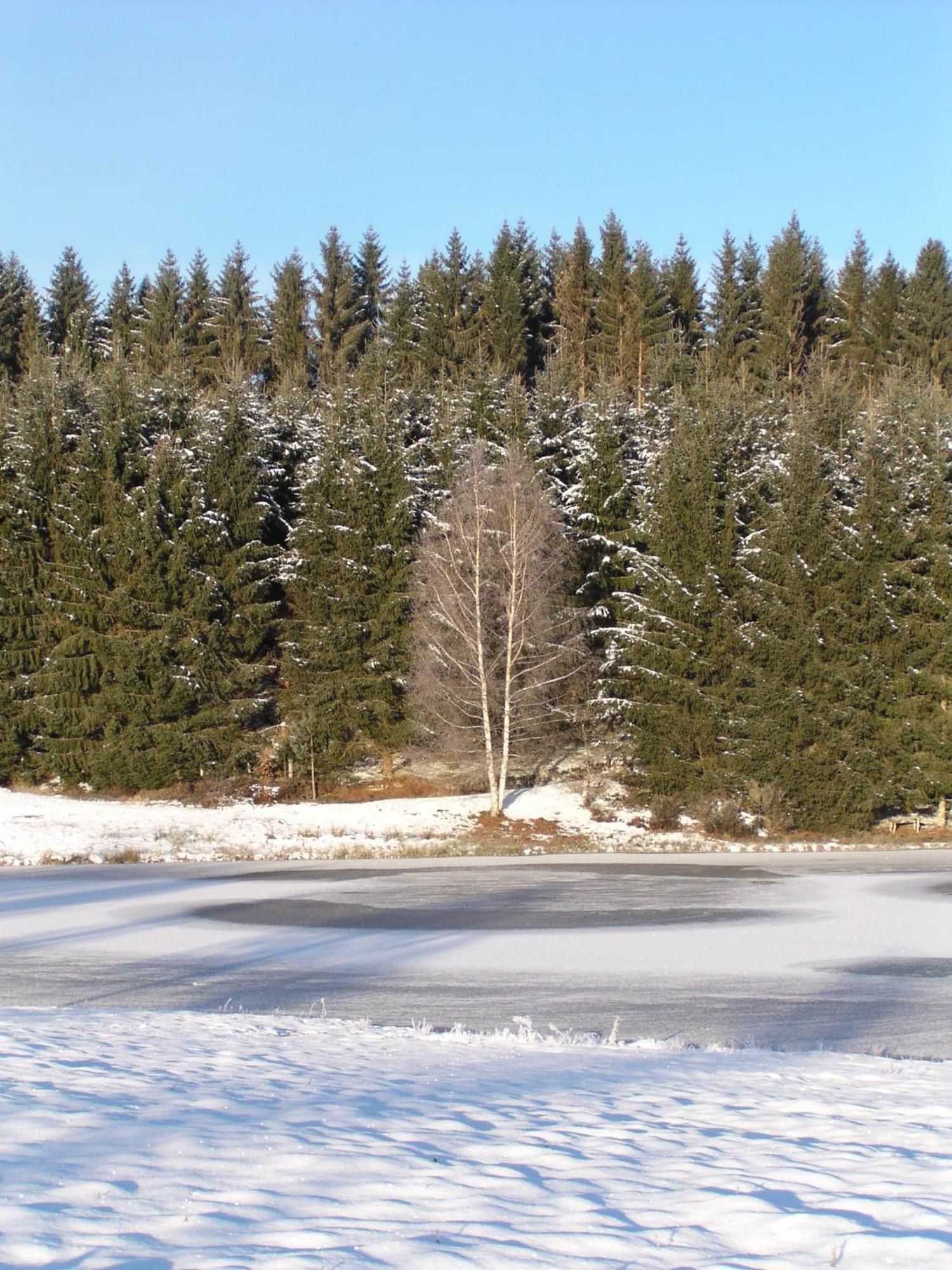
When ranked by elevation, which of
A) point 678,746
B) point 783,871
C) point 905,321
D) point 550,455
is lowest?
point 783,871

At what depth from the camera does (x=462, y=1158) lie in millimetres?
5543

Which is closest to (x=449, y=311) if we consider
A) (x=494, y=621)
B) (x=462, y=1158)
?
(x=494, y=621)

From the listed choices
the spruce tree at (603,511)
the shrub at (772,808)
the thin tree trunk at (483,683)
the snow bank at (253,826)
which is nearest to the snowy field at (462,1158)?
A: the snow bank at (253,826)

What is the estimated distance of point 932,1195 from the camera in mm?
5160

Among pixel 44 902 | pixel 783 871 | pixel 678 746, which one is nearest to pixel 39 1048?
pixel 44 902

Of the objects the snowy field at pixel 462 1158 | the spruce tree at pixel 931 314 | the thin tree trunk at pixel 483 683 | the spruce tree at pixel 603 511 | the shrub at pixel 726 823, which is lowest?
the shrub at pixel 726 823

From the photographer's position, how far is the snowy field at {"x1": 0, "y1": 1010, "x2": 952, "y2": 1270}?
4391 mm

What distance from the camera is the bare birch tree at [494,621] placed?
35906mm

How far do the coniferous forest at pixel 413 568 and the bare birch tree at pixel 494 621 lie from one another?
2585 mm

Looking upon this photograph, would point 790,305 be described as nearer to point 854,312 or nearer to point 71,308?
point 854,312

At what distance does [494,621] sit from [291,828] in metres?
9.58

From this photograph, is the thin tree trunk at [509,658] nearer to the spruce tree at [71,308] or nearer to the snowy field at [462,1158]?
the snowy field at [462,1158]

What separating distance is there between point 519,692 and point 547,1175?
1197 inches

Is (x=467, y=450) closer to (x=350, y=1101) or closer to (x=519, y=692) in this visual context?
(x=519, y=692)
